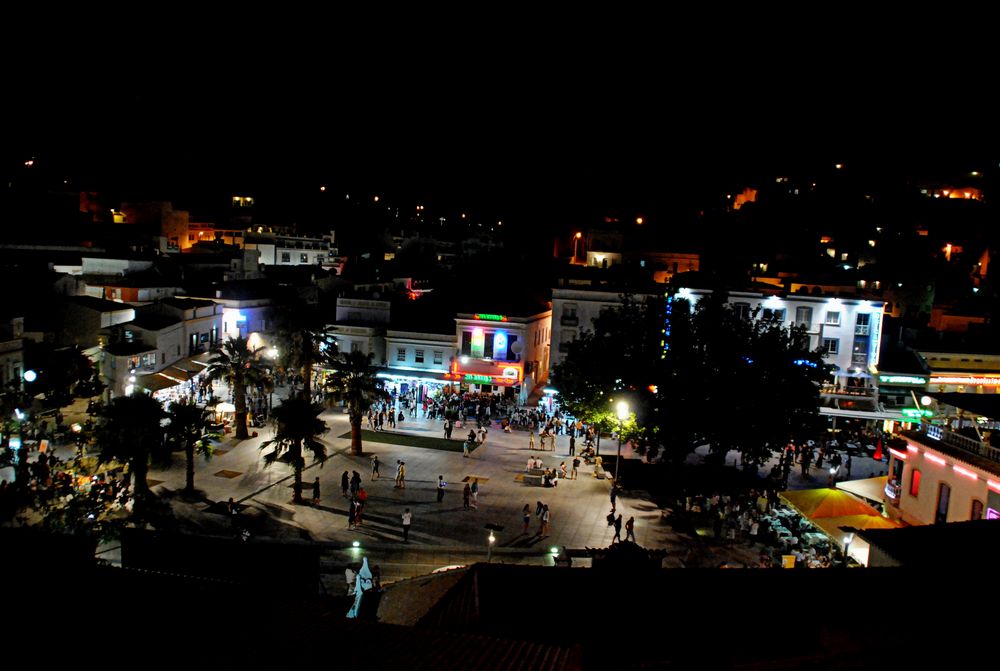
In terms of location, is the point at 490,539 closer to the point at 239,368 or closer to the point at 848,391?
the point at 239,368

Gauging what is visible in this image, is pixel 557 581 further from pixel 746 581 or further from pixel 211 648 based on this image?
pixel 211 648

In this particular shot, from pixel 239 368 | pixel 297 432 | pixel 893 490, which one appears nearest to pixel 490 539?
pixel 297 432

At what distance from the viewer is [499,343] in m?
44.6

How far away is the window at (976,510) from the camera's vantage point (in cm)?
2006

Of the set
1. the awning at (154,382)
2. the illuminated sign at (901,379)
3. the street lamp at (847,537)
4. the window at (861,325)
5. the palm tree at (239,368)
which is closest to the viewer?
the street lamp at (847,537)

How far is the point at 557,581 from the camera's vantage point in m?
12.5

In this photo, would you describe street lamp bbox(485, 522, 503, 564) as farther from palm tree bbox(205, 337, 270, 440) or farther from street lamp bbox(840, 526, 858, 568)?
palm tree bbox(205, 337, 270, 440)

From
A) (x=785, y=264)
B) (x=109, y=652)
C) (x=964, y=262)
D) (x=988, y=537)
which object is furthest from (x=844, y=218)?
(x=109, y=652)

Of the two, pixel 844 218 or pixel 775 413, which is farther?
pixel 844 218

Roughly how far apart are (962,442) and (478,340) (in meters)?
28.6

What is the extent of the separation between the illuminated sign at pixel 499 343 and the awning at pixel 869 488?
75.1ft

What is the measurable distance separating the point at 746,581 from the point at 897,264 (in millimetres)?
68495

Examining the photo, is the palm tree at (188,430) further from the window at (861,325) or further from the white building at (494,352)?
the window at (861,325)

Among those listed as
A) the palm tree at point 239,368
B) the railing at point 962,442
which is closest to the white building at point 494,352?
the palm tree at point 239,368
